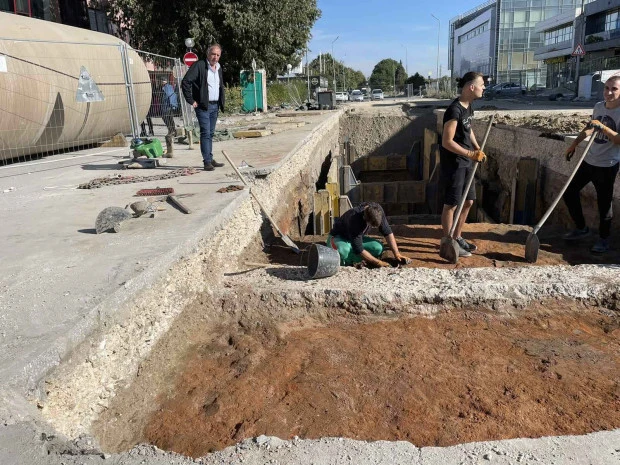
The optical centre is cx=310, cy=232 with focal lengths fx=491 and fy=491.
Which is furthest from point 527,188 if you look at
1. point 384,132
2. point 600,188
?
point 384,132

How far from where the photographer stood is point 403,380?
322 cm

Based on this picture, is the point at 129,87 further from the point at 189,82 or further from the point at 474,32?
the point at 474,32

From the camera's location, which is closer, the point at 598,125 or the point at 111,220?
the point at 111,220

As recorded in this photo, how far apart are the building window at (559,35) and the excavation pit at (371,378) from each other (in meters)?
60.9

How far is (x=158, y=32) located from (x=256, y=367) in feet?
77.9

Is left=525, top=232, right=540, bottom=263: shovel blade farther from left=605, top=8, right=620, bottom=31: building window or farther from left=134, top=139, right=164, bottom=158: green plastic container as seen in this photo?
left=605, top=8, right=620, bottom=31: building window

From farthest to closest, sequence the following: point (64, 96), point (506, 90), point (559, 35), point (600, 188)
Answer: point (559, 35) < point (506, 90) < point (64, 96) < point (600, 188)

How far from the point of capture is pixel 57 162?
9.41 m

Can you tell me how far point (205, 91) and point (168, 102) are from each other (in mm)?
6624

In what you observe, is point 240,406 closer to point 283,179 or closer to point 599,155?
point 599,155

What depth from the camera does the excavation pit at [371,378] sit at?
2750 mm

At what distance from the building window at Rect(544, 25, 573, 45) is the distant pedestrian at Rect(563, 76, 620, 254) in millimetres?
58174

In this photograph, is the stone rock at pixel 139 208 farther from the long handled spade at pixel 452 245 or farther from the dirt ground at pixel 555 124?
the dirt ground at pixel 555 124

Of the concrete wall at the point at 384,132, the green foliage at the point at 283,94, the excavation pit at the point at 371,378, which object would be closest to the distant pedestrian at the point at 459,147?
the excavation pit at the point at 371,378
